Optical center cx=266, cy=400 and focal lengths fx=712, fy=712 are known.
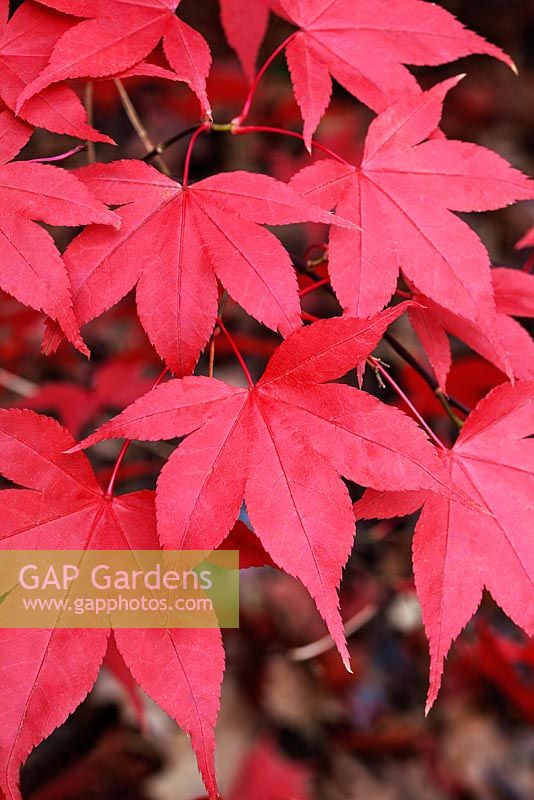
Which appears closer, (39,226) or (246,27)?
(39,226)

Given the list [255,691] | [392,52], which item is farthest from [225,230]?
[255,691]

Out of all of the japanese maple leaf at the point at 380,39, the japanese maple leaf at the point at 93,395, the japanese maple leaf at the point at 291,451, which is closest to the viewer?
the japanese maple leaf at the point at 291,451

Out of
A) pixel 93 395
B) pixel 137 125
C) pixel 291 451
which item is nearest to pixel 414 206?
pixel 291 451

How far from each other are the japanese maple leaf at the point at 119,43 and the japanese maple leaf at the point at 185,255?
0.29 ft

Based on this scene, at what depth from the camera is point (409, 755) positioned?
6.42 ft

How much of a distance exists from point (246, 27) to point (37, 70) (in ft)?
1.31

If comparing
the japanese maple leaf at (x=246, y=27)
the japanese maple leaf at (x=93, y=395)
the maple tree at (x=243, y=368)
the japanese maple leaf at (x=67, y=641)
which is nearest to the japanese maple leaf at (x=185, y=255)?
the maple tree at (x=243, y=368)

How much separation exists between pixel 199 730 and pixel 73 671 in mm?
128

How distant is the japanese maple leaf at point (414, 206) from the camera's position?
2.31 feet

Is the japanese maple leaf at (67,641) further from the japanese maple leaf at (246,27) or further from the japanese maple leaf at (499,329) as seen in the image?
the japanese maple leaf at (246,27)

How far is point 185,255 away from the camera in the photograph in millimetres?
691

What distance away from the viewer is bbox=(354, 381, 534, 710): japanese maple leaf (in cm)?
67

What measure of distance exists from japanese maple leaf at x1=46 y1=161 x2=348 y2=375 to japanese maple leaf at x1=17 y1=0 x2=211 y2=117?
0.09 metres

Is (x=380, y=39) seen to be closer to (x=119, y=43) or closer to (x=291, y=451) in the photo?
(x=119, y=43)
